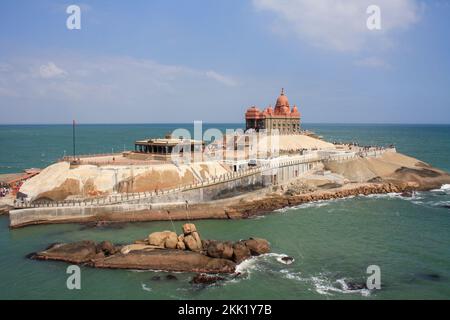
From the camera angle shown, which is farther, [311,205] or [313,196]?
[313,196]

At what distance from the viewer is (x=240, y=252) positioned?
3381cm

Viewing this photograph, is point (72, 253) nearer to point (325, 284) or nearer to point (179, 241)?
point (179, 241)

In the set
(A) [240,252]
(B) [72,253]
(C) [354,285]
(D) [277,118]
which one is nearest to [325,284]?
(C) [354,285]

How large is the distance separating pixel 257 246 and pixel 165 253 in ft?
24.7

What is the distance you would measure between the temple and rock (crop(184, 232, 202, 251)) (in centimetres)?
5219

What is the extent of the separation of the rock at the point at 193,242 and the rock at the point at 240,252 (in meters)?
2.89

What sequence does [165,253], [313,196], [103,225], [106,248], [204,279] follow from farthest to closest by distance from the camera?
[313,196], [103,225], [106,248], [165,253], [204,279]

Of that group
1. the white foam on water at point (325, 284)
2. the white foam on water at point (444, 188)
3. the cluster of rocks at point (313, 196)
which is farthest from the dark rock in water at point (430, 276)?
the white foam on water at point (444, 188)

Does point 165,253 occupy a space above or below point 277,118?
below

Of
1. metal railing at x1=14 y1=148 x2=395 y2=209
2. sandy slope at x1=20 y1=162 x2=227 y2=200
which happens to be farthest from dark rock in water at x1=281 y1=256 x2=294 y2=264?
sandy slope at x1=20 y1=162 x2=227 y2=200

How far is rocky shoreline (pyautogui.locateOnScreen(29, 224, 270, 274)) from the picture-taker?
105 feet

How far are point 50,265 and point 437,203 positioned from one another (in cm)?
4520

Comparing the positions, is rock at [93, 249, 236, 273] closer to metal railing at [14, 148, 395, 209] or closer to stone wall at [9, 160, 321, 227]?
stone wall at [9, 160, 321, 227]

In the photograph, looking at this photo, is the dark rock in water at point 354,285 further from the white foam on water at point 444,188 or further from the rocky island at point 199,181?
the white foam on water at point 444,188
